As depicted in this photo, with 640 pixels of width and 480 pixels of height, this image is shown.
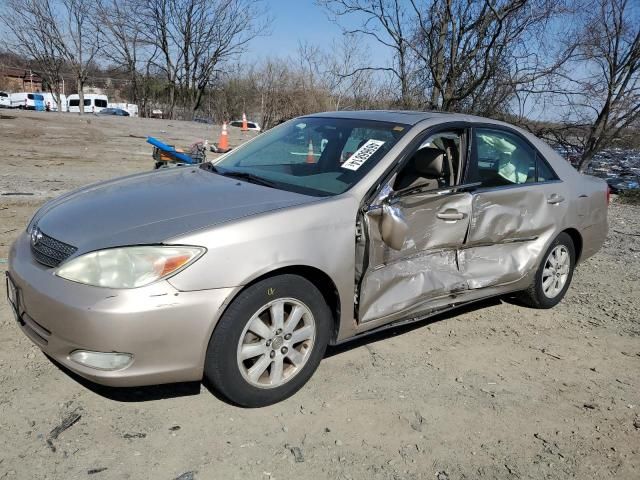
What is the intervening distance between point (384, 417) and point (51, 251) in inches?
76.4

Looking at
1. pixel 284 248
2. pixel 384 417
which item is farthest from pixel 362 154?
pixel 384 417

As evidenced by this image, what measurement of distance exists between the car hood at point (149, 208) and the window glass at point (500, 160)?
5.07 feet

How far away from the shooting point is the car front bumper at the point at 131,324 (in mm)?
2461

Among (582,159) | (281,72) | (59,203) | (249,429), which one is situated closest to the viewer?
(249,429)

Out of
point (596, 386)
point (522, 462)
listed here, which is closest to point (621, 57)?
point (596, 386)

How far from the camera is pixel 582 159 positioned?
10.2 meters

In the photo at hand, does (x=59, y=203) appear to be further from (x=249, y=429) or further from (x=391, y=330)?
(x=391, y=330)

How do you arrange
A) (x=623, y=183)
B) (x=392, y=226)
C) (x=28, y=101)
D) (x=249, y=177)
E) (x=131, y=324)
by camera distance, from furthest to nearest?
1. (x=28, y=101)
2. (x=623, y=183)
3. (x=249, y=177)
4. (x=392, y=226)
5. (x=131, y=324)

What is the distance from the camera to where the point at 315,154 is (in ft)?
12.8

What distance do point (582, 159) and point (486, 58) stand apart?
289 centimetres

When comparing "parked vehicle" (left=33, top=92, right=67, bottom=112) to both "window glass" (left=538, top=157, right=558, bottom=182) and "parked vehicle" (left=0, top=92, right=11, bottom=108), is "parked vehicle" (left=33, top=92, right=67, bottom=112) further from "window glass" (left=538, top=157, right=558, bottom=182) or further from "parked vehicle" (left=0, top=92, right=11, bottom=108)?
"window glass" (left=538, top=157, right=558, bottom=182)

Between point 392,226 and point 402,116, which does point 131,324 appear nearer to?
point 392,226

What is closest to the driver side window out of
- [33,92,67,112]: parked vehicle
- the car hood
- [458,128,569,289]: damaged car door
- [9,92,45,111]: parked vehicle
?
[458,128,569,289]: damaged car door

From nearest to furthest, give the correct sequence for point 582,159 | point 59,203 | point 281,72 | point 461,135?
point 59,203 → point 461,135 → point 582,159 → point 281,72
